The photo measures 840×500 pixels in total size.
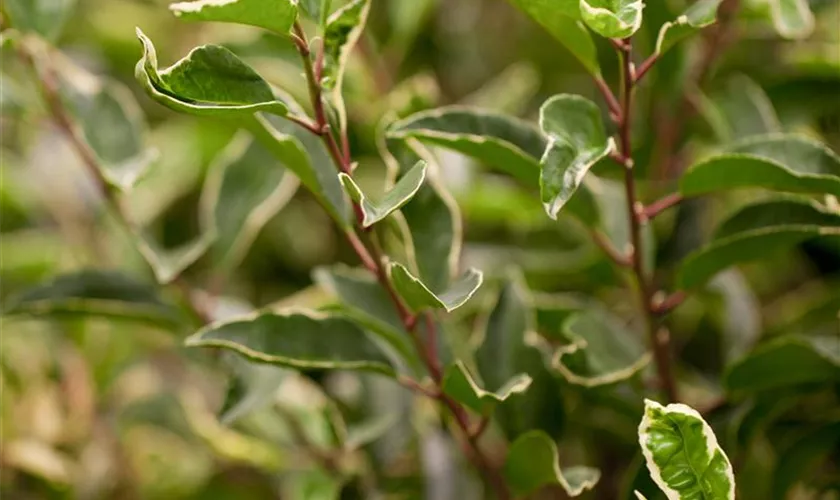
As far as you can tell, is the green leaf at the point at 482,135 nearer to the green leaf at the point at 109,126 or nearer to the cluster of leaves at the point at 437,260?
the cluster of leaves at the point at 437,260

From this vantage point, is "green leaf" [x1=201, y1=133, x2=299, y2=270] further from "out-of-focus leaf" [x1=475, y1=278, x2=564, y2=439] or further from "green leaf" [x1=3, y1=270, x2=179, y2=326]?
"out-of-focus leaf" [x1=475, y1=278, x2=564, y2=439]

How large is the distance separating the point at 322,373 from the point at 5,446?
327mm

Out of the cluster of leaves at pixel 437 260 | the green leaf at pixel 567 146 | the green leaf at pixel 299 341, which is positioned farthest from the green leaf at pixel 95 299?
the green leaf at pixel 567 146

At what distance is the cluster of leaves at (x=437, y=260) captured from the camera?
508 millimetres

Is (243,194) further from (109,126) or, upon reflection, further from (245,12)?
(245,12)

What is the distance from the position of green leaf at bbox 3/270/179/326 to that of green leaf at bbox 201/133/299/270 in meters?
0.08

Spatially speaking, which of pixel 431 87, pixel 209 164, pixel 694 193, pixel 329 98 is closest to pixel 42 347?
pixel 209 164

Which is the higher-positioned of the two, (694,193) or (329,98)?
(329,98)

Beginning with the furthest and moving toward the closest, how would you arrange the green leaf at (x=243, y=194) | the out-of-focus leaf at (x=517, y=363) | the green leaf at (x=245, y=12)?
1. the green leaf at (x=243, y=194)
2. the out-of-focus leaf at (x=517, y=363)
3. the green leaf at (x=245, y=12)

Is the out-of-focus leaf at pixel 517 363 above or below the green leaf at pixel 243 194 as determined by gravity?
below

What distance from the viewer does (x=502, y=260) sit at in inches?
36.0

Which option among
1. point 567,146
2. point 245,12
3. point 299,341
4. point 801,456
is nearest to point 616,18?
point 567,146

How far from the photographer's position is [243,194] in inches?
31.9

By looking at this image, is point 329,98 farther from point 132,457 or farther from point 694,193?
point 132,457
